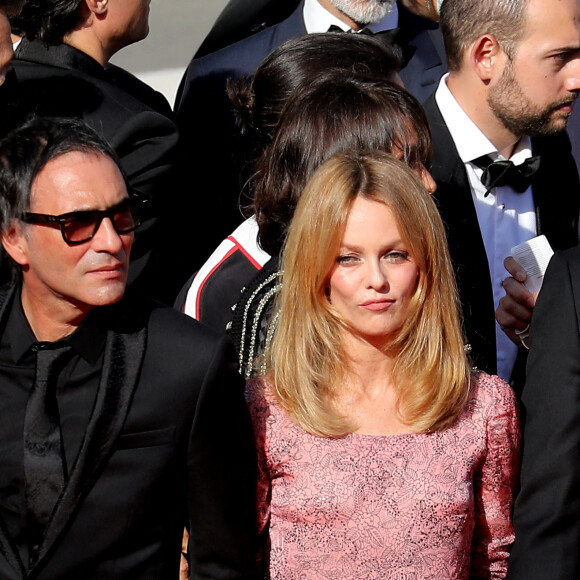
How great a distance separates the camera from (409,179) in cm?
240

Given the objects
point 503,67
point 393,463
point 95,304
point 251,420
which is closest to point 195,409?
point 251,420

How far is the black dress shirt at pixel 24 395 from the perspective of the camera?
2150mm

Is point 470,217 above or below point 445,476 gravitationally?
above

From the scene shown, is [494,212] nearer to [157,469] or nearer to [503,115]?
[503,115]

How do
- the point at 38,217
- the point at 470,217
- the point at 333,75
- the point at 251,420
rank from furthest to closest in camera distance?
the point at 470,217
the point at 333,75
the point at 251,420
the point at 38,217

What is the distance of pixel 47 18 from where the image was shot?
10.7 feet

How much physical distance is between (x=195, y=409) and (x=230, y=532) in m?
0.27

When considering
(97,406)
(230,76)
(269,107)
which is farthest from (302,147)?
(230,76)

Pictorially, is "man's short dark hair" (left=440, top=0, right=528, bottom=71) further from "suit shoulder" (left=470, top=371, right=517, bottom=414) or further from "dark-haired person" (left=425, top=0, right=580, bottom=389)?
"suit shoulder" (left=470, top=371, right=517, bottom=414)

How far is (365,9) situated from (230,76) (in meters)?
0.61

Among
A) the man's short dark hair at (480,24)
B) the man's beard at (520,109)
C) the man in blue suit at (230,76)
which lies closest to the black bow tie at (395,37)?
the man in blue suit at (230,76)

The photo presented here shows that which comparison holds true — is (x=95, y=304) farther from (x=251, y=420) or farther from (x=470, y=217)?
(x=470, y=217)

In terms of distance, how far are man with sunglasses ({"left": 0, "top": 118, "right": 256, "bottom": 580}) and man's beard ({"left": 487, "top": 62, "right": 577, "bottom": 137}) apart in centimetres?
144

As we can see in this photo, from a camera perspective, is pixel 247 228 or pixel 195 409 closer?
pixel 195 409
